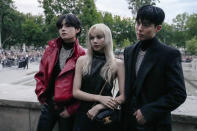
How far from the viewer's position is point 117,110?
204 cm

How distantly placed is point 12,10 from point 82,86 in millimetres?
49693

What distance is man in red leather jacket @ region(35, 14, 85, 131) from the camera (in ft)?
7.34

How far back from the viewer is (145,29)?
189 centimetres

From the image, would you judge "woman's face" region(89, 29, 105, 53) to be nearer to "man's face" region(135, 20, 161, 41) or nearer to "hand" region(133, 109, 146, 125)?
"man's face" region(135, 20, 161, 41)

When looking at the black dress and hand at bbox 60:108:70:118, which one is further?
hand at bbox 60:108:70:118

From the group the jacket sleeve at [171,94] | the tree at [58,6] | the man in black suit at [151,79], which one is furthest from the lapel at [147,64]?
the tree at [58,6]

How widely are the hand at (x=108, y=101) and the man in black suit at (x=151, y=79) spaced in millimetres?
117

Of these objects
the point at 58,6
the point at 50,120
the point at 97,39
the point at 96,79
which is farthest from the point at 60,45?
the point at 58,6

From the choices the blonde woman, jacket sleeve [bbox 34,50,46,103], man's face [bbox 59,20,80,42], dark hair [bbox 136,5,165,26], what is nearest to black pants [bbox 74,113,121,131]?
the blonde woman

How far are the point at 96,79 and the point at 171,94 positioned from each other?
0.67m

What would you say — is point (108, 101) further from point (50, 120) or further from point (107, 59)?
point (50, 120)

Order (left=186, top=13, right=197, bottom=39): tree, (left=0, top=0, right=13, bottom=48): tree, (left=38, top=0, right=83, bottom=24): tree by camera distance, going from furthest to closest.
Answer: (left=186, top=13, right=197, bottom=39): tree
(left=0, top=0, right=13, bottom=48): tree
(left=38, top=0, right=83, bottom=24): tree

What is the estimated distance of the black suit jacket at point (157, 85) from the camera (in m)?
1.77

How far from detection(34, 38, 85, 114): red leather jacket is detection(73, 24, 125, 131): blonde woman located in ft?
0.42
